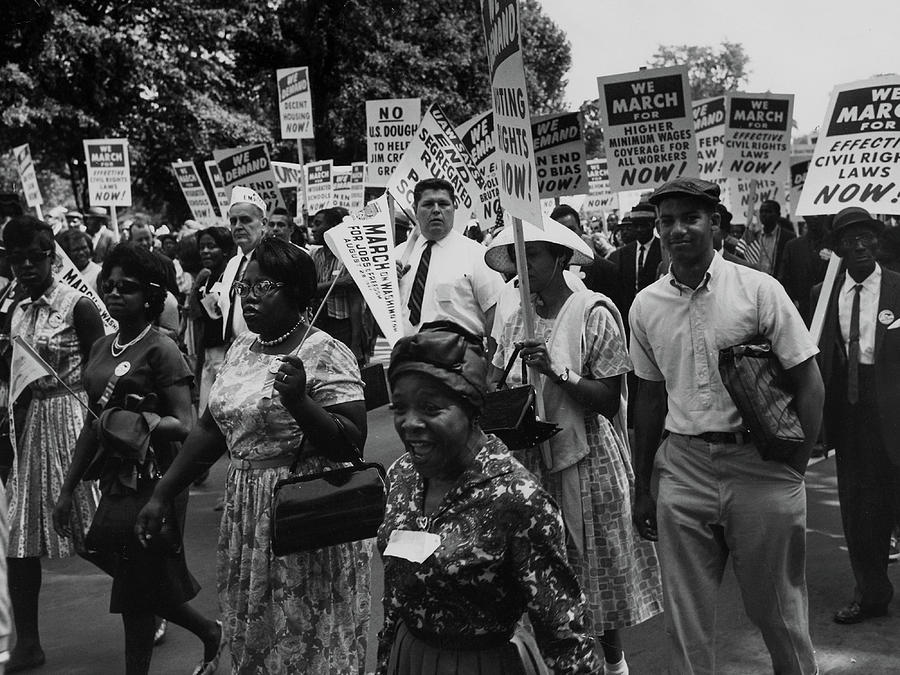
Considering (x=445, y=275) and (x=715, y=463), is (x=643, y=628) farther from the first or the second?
(x=445, y=275)

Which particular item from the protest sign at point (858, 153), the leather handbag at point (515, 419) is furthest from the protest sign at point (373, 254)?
the protest sign at point (858, 153)

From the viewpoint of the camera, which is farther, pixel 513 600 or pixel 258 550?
pixel 258 550

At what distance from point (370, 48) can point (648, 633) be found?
35820 millimetres

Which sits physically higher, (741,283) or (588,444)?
(741,283)

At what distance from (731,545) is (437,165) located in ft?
18.2

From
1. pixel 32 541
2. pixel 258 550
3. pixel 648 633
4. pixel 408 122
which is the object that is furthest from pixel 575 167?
pixel 258 550

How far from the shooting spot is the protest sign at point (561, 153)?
10.5 meters

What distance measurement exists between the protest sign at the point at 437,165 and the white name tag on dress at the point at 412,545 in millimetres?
5975

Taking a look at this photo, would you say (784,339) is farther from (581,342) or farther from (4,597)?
(4,597)

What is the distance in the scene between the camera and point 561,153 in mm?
10594

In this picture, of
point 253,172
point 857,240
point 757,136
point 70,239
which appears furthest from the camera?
point 253,172

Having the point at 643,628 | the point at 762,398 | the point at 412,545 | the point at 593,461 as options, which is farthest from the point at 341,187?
the point at 412,545

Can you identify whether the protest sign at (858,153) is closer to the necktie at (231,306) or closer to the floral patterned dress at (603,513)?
the floral patterned dress at (603,513)

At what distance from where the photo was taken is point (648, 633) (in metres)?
5.45
